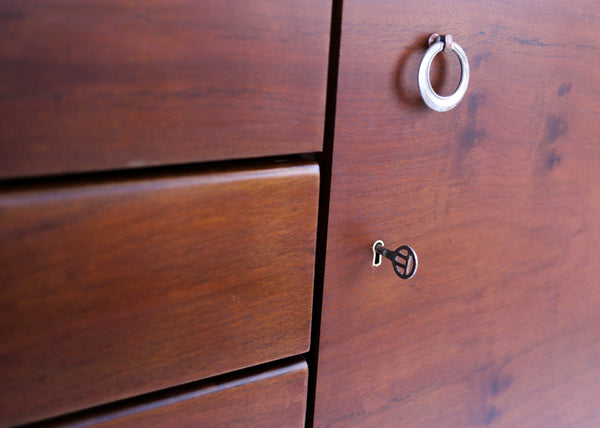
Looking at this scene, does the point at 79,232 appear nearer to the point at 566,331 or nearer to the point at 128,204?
the point at 128,204

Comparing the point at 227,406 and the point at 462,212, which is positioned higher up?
the point at 462,212

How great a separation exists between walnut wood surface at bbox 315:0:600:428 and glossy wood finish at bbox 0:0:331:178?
0.04m

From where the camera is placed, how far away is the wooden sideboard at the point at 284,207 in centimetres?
26

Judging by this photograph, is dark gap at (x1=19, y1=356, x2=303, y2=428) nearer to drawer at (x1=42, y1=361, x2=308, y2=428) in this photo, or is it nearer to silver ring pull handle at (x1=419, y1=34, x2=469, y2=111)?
drawer at (x1=42, y1=361, x2=308, y2=428)

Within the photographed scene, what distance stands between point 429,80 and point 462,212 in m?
0.10

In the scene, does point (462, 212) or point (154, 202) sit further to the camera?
point (462, 212)

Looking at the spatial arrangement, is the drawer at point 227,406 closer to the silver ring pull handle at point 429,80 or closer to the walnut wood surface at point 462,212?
the walnut wood surface at point 462,212

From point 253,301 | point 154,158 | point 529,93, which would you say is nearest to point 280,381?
point 253,301

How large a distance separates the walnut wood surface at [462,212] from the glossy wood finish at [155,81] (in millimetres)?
37

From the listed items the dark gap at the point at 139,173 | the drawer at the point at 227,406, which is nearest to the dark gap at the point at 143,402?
the drawer at the point at 227,406

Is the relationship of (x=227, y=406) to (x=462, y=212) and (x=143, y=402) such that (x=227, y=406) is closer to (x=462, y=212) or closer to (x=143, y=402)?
(x=143, y=402)

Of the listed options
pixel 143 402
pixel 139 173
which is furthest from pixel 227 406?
pixel 139 173

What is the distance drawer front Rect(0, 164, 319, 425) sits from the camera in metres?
0.26

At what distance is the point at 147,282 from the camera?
0.29m
